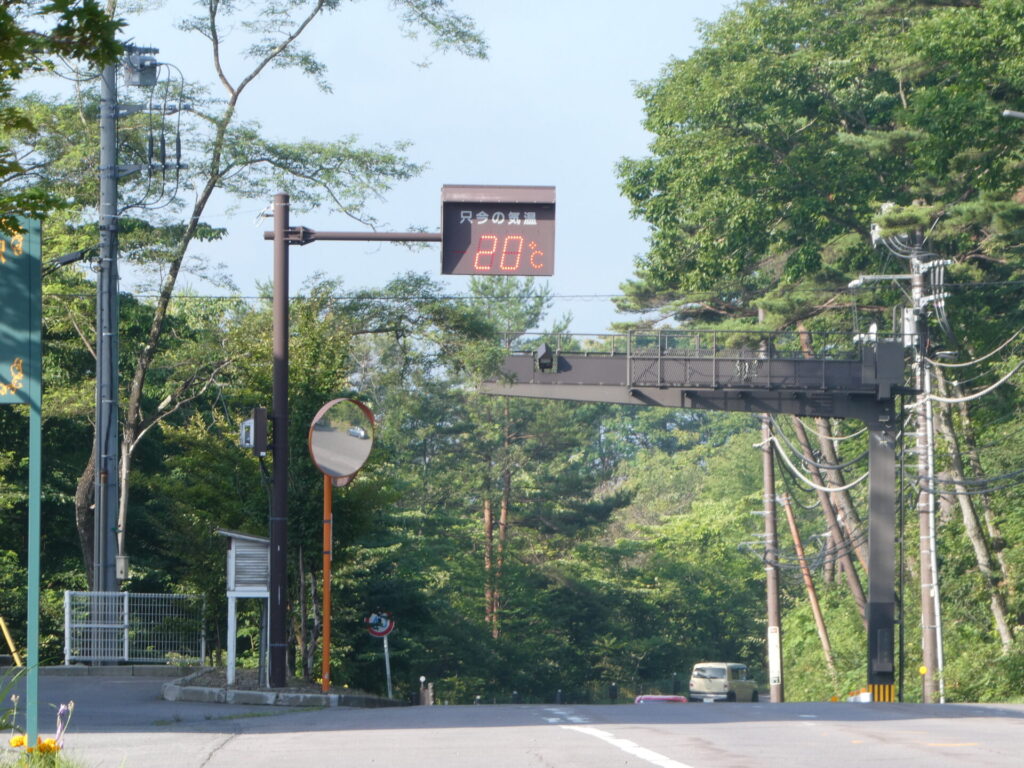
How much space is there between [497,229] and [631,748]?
10.9 meters

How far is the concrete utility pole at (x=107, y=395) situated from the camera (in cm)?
2527

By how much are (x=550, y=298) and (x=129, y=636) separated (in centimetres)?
5974

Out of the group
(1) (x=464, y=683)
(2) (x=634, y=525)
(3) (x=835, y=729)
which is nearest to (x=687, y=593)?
(2) (x=634, y=525)

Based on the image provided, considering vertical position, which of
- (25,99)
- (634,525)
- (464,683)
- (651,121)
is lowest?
(464,683)

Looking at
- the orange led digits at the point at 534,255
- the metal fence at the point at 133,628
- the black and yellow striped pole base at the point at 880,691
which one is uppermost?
the orange led digits at the point at 534,255

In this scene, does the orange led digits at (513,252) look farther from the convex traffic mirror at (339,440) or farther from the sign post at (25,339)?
the sign post at (25,339)

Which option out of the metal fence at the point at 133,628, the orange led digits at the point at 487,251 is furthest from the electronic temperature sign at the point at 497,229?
the metal fence at the point at 133,628

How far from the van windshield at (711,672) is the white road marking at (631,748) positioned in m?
44.3

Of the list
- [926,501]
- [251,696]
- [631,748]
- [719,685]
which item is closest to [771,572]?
[719,685]

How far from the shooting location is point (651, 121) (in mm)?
45062

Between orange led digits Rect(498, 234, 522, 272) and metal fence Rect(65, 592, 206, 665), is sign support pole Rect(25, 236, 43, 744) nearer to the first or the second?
orange led digits Rect(498, 234, 522, 272)

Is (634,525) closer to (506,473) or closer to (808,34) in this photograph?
(506,473)

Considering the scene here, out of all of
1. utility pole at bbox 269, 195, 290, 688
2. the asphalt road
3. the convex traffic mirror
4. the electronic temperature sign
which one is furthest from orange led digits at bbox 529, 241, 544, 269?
the asphalt road

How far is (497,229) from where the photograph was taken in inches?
789
